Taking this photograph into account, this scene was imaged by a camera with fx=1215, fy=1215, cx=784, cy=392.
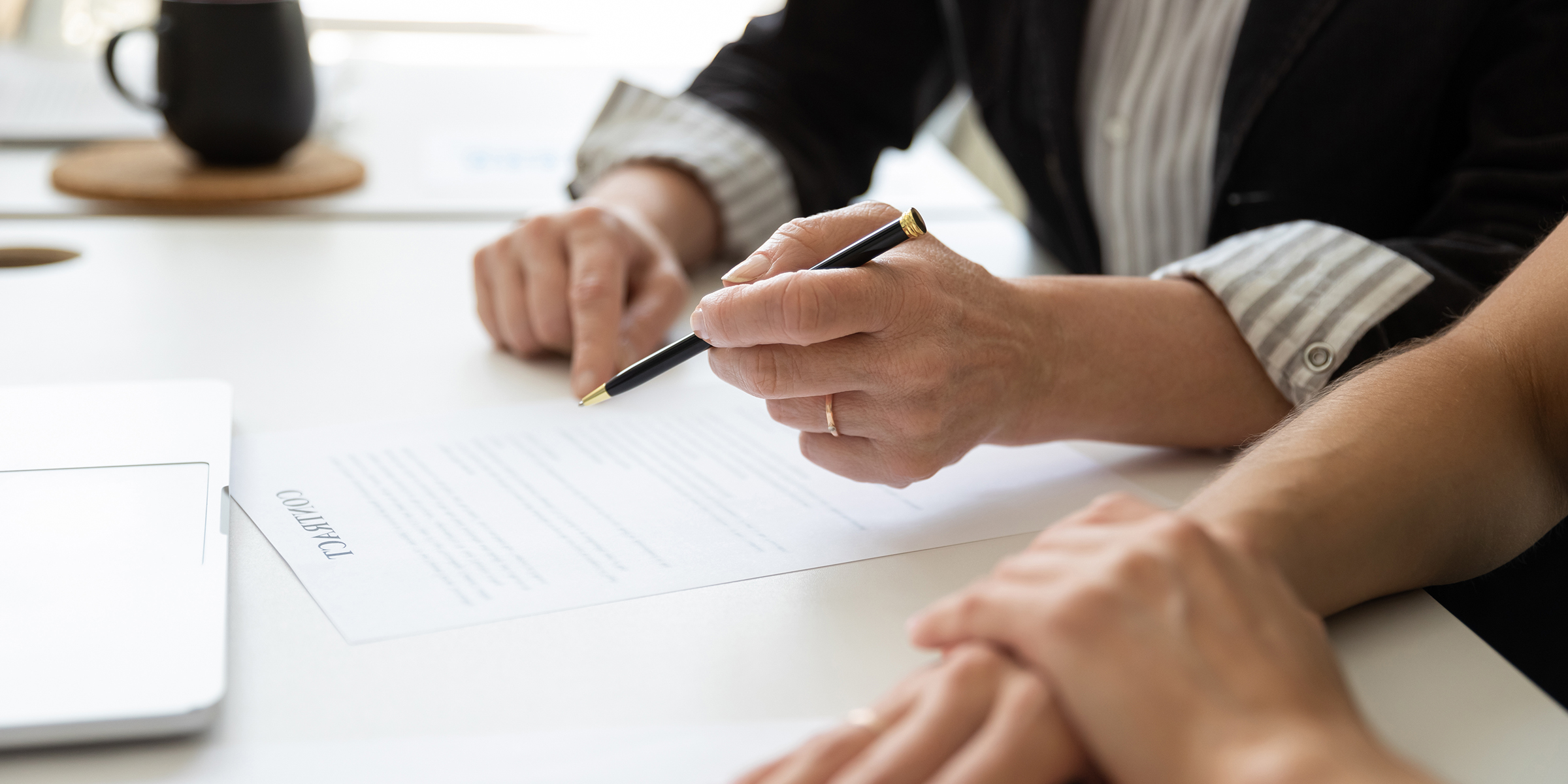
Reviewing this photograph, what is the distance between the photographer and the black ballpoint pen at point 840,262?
→ 23.7 inches

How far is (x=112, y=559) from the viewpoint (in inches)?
20.9

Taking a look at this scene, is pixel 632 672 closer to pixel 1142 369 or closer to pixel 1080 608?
pixel 1080 608

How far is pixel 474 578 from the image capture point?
0.56m

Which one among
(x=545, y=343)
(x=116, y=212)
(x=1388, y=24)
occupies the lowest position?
(x=116, y=212)

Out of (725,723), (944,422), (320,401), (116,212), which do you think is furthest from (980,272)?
(116,212)

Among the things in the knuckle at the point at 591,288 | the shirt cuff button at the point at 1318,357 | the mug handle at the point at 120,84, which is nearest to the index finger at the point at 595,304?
the knuckle at the point at 591,288

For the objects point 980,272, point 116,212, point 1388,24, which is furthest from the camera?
point 116,212

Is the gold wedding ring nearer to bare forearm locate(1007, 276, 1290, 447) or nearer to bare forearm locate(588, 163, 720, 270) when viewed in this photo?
bare forearm locate(1007, 276, 1290, 447)

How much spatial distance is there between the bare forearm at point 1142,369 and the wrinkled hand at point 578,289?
1.00 ft

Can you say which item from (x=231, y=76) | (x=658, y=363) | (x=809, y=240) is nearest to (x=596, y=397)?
(x=658, y=363)

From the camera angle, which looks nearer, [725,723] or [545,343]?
[725,723]

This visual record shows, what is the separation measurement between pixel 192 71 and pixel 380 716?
0.96 metres

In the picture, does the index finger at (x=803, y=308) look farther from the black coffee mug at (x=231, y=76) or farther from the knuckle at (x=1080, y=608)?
the black coffee mug at (x=231, y=76)

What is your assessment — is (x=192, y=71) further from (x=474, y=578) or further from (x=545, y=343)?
(x=474, y=578)
